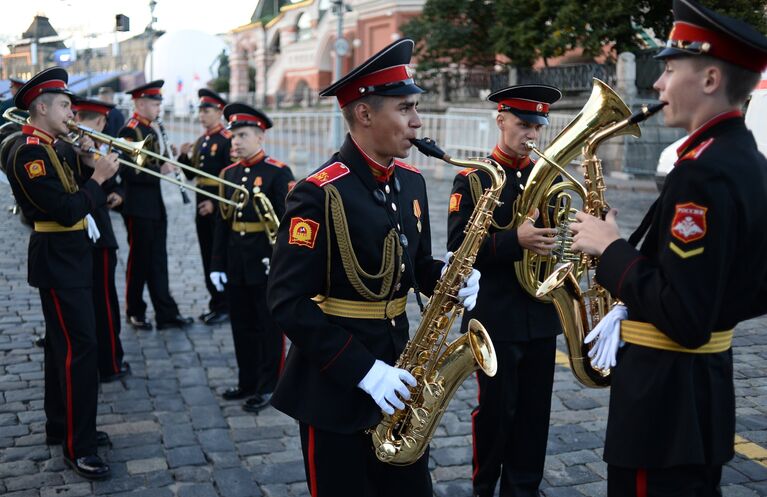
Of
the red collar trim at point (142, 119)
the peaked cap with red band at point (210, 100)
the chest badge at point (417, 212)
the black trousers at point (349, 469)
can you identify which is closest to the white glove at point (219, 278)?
the red collar trim at point (142, 119)

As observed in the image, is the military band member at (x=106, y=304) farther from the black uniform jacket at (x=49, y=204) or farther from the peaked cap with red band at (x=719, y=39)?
the peaked cap with red band at (x=719, y=39)

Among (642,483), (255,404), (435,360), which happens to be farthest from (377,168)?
(255,404)

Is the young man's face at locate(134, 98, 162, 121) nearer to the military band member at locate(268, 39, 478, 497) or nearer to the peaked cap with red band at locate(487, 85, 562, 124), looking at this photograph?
the peaked cap with red band at locate(487, 85, 562, 124)

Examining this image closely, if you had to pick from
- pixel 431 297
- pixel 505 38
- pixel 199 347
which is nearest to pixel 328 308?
pixel 431 297

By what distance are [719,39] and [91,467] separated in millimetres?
3897

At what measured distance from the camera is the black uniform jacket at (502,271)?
3.94m

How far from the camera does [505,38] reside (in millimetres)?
21516

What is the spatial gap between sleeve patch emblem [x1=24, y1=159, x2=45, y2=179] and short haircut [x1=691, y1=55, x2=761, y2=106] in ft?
12.1

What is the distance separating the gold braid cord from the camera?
2914mm

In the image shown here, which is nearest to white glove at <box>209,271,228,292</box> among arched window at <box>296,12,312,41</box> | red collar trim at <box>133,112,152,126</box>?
red collar trim at <box>133,112,152,126</box>

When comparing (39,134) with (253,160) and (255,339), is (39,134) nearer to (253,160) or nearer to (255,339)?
(253,160)

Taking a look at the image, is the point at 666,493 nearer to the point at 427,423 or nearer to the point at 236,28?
the point at 427,423

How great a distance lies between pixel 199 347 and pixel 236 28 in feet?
163

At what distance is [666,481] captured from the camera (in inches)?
101
